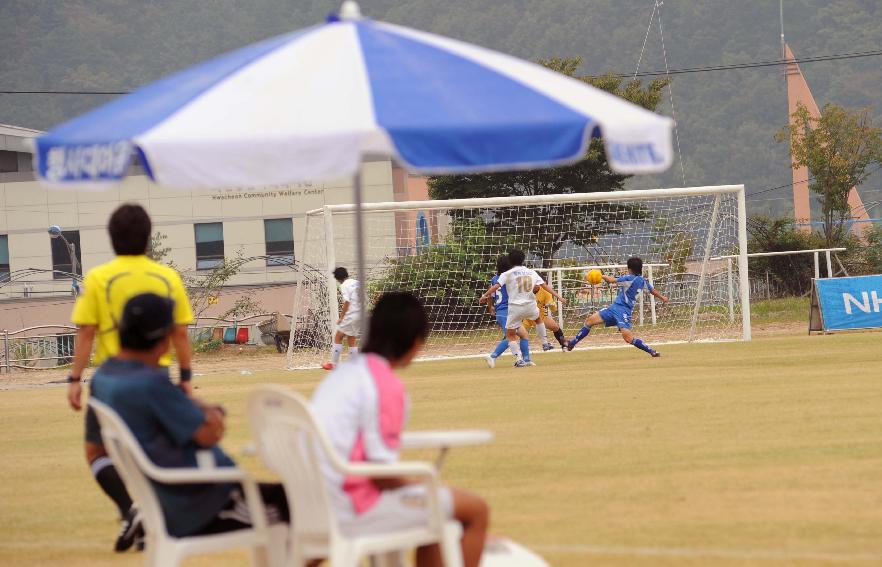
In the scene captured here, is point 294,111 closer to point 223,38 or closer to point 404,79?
point 404,79

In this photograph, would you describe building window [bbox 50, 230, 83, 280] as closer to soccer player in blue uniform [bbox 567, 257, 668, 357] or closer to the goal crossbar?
the goal crossbar

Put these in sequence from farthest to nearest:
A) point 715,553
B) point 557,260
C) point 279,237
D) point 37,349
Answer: point 279,237 < point 37,349 < point 557,260 < point 715,553

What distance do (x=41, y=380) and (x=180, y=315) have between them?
67.2 ft

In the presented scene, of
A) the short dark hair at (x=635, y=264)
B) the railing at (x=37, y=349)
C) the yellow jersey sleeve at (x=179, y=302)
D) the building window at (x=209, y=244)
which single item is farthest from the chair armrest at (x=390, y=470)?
the building window at (x=209, y=244)

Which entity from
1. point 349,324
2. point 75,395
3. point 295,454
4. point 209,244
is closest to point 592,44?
point 209,244

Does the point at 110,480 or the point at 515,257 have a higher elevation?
the point at 515,257

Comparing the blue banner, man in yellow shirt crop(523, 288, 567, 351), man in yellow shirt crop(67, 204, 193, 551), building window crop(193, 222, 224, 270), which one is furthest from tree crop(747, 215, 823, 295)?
man in yellow shirt crop(67, 204, 193, 551)

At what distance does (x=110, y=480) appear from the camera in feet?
26.1

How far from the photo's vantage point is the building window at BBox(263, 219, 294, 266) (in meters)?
56.2

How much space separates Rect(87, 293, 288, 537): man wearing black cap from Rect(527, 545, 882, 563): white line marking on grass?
6.29 feet

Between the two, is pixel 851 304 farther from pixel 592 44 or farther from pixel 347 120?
pixel 592 44

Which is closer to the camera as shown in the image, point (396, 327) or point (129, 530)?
point (396, 327)

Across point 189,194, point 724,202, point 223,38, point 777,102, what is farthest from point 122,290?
point 223,38

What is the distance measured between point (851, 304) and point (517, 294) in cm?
802
